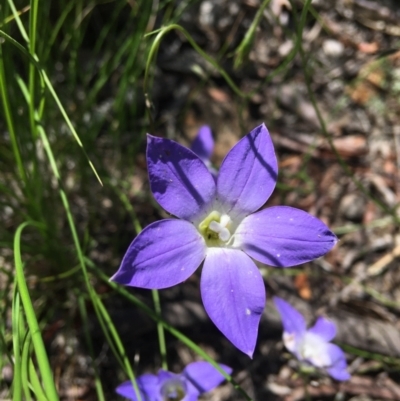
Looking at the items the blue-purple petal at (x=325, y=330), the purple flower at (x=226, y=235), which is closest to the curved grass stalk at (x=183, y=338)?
the purple flower at (x=226, y=235)

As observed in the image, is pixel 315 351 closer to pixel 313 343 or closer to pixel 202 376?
pixel 313 343

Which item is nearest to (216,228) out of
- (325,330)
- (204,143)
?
(204,143)

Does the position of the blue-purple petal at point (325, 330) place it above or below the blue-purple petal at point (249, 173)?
below

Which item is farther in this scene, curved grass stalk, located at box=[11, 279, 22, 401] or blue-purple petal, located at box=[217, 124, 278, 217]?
blue-purple petal, located at box=[217, 124, 278, 217]

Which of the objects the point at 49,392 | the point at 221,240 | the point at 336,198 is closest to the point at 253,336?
the point at 221,240

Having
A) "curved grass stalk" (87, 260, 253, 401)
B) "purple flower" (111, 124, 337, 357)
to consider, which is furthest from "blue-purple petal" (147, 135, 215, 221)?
"curved grass stalk" (87, 260, 253, 401)

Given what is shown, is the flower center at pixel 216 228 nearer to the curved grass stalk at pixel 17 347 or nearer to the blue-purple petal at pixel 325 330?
the curved grass stalk at pixel 17 347

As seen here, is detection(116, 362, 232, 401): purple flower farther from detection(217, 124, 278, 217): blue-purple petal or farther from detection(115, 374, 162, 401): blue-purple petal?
detection(217, 124, 278, 217): blue-purple petal

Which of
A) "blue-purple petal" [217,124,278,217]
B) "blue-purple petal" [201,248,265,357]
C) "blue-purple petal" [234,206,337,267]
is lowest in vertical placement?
"blue-purple petal" [201,248,265,357]
